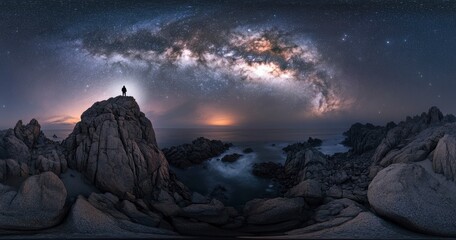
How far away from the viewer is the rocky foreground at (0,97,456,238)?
62.6 feet

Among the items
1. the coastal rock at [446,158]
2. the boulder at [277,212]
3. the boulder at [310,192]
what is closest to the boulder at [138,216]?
the boulder at [277,212]

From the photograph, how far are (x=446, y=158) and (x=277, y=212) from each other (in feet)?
56.7

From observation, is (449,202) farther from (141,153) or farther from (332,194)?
(141,153)

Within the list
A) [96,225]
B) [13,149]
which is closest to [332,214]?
[96,225]

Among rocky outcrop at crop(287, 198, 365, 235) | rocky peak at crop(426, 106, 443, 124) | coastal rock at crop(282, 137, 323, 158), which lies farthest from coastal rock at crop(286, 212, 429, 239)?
rocky peak at crop(426, 106, 443, 124)

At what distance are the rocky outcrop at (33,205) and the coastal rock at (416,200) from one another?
27734 millimetres

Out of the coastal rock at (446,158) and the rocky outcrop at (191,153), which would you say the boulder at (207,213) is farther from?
the rocky outcrop at (191,153)

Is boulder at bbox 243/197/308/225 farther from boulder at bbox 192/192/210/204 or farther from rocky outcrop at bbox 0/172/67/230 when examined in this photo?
rocky outcrop at bbox 0/172/67/230

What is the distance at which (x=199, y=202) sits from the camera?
30406mm

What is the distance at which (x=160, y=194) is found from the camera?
30.1m

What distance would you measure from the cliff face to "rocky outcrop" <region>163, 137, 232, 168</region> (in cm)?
2368

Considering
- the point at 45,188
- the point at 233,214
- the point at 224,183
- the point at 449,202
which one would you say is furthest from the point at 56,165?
the point at 449,202

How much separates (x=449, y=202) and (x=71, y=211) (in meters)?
31.6

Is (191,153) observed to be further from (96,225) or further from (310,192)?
(96,225)
